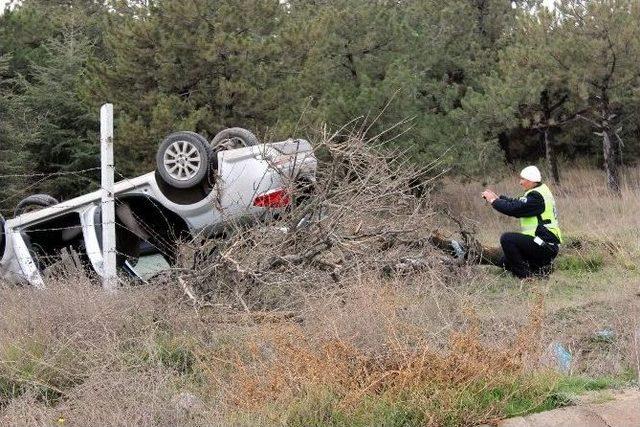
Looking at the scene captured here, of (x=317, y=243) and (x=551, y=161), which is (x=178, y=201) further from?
(x=551, y=161)

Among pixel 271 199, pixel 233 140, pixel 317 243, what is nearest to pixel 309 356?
pixel 317 243

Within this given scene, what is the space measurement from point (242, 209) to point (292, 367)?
3290 mm

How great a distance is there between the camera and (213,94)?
51.0 feet

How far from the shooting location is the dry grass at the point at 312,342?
490 centimetres

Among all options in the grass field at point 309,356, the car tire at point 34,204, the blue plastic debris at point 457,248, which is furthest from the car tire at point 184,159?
the blue plastic debris at point 457,248

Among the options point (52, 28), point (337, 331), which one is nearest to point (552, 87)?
point (52, 28)

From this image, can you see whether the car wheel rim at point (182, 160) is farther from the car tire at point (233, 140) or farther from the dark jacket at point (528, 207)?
the dark jacket at point (528, 207)

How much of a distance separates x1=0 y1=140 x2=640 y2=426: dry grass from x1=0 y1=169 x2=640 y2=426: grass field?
1 centimetres

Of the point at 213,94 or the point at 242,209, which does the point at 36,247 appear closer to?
the point at 242,209

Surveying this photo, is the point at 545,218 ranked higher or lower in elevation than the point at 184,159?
lower

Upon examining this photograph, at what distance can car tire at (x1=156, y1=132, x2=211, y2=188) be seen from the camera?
8422 millimetres

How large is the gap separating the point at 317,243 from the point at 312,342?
1.96 metres

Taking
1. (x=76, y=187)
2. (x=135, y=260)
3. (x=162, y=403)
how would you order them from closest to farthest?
(x=162, y=403), (x=135, y=260), (x=76, y=187)

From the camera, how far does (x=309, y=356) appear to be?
504 cm
